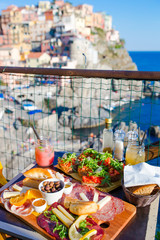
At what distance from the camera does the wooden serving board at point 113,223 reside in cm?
111

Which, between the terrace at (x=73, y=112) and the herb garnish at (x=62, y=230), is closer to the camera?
the herb garnish at (x=62, y=230)

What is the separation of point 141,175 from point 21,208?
761 millimetres

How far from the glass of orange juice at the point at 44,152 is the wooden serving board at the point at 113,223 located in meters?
0.62

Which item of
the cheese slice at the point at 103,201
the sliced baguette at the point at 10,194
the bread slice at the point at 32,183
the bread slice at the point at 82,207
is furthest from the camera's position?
the bread slice at the point at 32,183

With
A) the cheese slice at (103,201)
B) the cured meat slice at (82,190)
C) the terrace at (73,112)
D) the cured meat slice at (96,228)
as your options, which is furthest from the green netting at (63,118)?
the cured meat slice at (96,228)

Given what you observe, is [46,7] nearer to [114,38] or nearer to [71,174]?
[114,38]

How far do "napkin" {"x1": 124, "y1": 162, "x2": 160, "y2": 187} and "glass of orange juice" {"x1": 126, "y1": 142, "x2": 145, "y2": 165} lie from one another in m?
0.21

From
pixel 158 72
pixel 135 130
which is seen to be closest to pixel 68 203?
pixel 135 130

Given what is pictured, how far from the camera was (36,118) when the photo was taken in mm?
22547

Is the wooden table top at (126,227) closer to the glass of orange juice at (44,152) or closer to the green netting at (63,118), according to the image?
the glass of orange juice at (44,152)

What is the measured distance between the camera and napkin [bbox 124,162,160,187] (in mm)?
1318

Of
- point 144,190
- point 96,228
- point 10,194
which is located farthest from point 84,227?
point 10,194

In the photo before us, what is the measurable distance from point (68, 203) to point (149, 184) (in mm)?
505

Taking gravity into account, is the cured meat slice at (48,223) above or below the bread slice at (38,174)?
below
